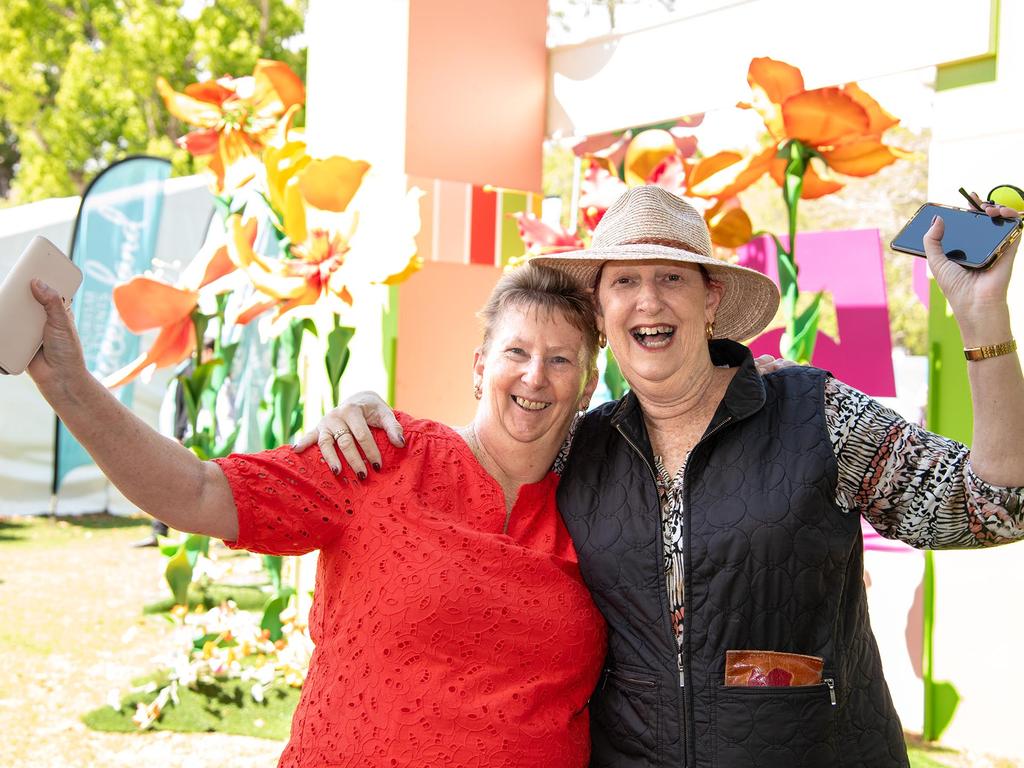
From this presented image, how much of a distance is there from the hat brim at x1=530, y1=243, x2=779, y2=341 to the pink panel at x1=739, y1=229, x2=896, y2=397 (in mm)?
1836

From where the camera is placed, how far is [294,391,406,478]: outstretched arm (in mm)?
1799

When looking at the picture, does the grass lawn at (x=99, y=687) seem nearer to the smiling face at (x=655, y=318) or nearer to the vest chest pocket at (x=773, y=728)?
the vest chest pocket at (x=773, y=728)

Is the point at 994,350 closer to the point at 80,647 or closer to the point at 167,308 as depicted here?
the point at 167,308

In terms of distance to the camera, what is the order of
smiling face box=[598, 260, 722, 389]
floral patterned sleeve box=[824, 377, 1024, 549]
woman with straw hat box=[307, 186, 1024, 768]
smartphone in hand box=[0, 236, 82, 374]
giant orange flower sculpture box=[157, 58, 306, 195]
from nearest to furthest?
smartphone in hand box=[0, 236, 82, 374], floral patterned sleeve box=[824, 377, 1024, 549], woman with straw hat box=[307, 186, 1024, 768], smiling face box=[598, 260, 722, 389], giant orange flower sculpture box=[157, 58, 306, 195]

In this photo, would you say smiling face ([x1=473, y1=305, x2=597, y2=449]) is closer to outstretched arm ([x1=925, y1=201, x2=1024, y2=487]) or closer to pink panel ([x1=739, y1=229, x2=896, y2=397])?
outstretched arm ([x1=925, y1=201, x2=1024, y2=487])

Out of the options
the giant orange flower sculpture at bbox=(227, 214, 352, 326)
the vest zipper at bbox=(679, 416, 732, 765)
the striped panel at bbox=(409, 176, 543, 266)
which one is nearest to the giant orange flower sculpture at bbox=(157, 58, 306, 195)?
the striped panel at bbox=(409, 176, 543, 266)

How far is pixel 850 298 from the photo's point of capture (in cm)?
394

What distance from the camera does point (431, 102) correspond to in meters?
4.22

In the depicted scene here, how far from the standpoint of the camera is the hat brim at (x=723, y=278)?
6.08ft

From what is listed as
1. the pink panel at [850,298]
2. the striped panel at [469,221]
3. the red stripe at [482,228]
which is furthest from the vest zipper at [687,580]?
the red stripe at [482,228]

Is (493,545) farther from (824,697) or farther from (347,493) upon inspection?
(824,697)

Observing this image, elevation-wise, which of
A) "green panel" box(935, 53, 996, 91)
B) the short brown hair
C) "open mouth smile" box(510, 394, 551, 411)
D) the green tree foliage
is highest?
the green tree foliage

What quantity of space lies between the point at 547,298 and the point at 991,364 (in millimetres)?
826

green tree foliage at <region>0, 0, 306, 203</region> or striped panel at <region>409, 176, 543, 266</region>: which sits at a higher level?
green tree foliage at <region>0, 0, 306, 203</region>
